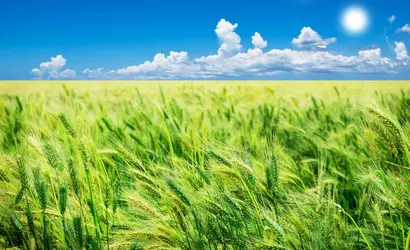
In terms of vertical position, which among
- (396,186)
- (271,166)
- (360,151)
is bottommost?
(360,151)

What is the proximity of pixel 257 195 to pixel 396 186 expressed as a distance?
502 millimetres

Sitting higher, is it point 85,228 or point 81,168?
point 81,168

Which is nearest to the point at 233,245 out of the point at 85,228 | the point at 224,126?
the point at 85,228

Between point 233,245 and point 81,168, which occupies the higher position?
point 81,168

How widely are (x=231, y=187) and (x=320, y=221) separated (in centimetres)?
50

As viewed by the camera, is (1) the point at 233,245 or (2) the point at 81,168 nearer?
(1) the point at 233,245

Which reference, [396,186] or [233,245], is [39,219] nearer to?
[233,245]

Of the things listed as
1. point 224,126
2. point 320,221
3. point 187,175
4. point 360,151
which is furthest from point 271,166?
point 224,126

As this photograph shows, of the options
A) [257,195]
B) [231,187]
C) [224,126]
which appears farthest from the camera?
[224,126]

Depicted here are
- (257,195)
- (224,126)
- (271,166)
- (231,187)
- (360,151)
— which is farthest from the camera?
(224,126)

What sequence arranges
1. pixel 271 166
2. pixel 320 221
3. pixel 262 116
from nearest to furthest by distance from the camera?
1. pixel 320 221
2. pixel 271 166
3. pixel 262 116

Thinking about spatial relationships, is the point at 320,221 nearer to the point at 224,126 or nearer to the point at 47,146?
the point at 47,146

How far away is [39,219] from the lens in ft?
4.33

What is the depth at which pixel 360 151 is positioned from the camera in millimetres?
2375
